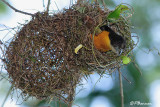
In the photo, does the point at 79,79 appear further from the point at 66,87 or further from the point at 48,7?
the point at 48,7

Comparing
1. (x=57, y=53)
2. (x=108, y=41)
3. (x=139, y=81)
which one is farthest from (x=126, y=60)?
(x=139, y=81)

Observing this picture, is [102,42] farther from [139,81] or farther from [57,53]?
[139,81]

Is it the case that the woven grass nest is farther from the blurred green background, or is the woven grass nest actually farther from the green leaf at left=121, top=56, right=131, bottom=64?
the blurred green background

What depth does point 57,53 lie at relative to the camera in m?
1.13

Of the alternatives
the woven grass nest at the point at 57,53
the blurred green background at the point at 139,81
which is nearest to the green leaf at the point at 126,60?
the woven grass nest at the point at 57,53

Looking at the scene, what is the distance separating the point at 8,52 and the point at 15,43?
0.08 metres

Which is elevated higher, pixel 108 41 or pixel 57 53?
pixel 108 41

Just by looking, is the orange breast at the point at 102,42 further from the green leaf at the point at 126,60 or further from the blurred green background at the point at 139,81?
the blurred green background at the point at 139,81

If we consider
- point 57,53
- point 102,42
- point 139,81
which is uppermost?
point 139,81

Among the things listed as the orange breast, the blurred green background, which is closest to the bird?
the orange breast

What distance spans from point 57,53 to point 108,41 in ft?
1.09

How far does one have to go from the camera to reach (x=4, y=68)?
4.30 ft

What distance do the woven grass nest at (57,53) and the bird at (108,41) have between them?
4 cm

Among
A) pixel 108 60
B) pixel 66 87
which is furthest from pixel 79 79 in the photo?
pixel 108 60
